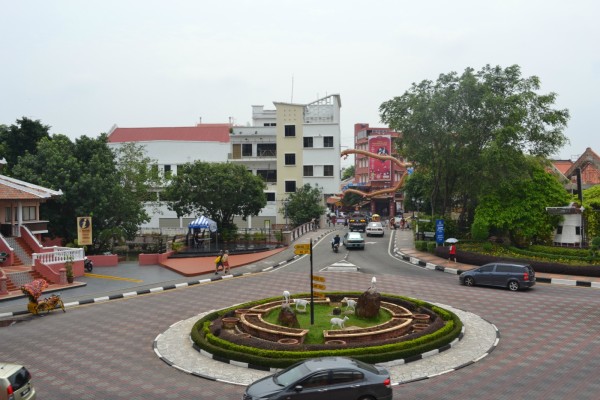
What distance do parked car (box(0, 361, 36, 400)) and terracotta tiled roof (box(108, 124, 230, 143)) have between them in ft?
169

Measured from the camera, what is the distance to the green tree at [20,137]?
44.8 m

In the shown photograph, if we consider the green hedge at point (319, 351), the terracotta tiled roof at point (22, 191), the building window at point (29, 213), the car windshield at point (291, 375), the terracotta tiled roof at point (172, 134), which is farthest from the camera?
the terracotta tiled roof at point (172, 134)

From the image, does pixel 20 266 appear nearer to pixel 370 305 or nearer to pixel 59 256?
pixel 59 256

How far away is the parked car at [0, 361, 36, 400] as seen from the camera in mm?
11039

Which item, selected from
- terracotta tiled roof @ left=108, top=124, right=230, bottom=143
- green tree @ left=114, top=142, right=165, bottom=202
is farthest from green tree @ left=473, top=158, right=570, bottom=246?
terracotta tiled roof @ left=108, top=124, right=230, bottom=143

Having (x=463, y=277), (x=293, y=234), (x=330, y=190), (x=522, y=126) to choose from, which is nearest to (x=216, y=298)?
(x=463, y=277)

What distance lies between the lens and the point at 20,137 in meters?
45.2

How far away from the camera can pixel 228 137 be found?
2458 inches

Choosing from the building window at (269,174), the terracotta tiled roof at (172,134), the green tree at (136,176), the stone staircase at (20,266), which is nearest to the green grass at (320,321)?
the stone staircase at (20,266)

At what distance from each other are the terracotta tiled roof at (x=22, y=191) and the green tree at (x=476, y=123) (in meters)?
25.1

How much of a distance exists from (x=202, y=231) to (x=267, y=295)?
19.5 meters

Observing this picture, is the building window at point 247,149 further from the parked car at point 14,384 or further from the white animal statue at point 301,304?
the parked car at point 14,384

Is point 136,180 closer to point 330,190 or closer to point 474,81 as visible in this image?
point 330,190

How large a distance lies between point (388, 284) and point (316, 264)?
7.96m
